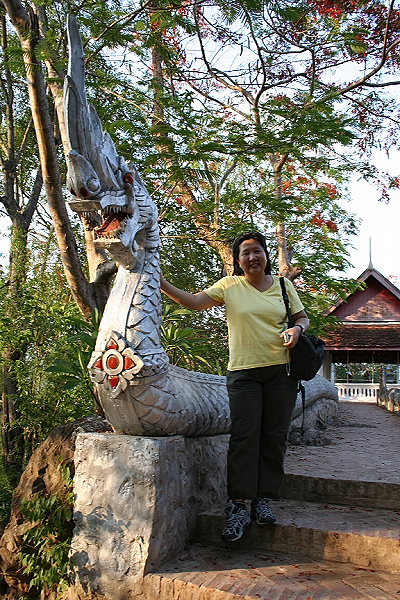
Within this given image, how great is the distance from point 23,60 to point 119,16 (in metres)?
1.21

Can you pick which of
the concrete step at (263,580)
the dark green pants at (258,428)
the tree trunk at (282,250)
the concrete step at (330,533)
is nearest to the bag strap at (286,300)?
the dark green pants at (258,428)

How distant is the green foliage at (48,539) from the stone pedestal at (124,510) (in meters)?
0.19

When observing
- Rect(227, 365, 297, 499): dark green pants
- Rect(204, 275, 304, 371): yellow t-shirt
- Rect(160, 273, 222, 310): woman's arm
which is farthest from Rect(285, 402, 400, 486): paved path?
Rect(160, 273, 222, 310): woman's arm

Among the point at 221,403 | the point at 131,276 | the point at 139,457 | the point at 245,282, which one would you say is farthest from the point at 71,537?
the point at 245,282

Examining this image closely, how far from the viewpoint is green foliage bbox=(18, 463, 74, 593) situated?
290cm

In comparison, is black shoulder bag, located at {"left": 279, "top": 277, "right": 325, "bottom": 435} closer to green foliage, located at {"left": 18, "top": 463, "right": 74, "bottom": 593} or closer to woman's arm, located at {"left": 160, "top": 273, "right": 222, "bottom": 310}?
woman's arm, located at {"left": 160, "top": 273, "right": 222, "bottom": 310}

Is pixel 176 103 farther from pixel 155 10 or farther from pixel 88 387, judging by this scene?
pixel 88 387

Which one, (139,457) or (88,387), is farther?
(88,387)

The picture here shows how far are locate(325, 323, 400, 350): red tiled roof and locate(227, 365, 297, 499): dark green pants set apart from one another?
524 inches

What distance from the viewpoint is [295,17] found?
505cm

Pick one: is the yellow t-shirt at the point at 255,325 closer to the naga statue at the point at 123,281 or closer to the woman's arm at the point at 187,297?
the woman's arm at the point at 187,297

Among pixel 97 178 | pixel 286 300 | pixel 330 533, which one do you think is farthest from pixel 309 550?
pixel 97 178

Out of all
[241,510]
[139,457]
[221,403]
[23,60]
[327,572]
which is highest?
[23,60]

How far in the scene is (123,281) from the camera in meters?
2.98
